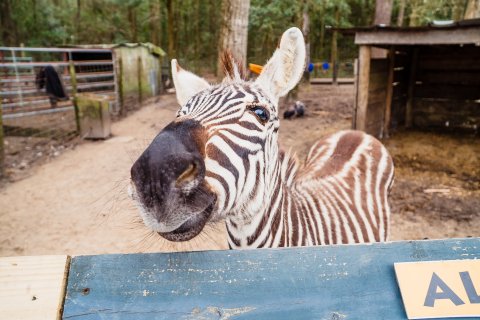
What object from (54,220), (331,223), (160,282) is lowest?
(54,220)

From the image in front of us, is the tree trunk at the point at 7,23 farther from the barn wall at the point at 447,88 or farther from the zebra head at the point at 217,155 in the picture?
the zebra head at the point at 217,155

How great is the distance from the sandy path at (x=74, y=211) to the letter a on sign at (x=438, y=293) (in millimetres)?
2007

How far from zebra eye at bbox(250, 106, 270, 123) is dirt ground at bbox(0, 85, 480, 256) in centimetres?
51

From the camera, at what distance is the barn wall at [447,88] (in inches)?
363

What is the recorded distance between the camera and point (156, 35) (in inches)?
948

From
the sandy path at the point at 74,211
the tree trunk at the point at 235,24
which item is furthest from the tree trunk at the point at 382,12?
the sandy path at the point at 74,211

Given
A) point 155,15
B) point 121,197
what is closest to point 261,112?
point 121,197

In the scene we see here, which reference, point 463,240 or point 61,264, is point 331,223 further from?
point 61,264

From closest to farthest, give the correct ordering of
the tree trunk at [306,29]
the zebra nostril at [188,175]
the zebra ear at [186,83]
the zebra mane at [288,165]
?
the zebra nostril at [188,175], the zebra ear at [186,83], the zebra mane at [288,165], the tree trunk at [306,29]

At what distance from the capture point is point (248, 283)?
1062 mm

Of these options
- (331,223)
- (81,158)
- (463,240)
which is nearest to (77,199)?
(81,158)

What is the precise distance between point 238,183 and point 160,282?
1.72 feet

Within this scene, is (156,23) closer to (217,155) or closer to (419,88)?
(419,88)

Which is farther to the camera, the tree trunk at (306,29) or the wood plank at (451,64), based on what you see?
the tree trunk at (306,29)
